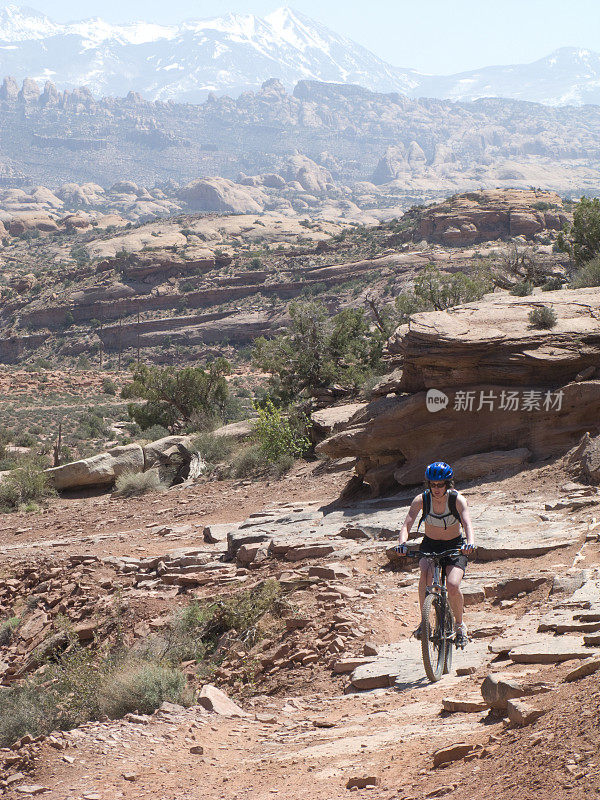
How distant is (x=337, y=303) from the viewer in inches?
3063

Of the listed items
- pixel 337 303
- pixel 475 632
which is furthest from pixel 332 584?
pixel 337 303

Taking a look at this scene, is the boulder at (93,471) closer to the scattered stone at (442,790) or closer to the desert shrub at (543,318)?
the desert shrub at (543,318)

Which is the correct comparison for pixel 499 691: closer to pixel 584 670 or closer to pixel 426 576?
pixel 584 670

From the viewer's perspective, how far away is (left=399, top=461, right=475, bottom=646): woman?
630 centimetres

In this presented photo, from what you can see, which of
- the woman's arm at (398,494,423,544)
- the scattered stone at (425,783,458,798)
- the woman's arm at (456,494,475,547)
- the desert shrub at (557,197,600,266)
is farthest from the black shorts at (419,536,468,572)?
the desert shrub at (557,197,600,266)

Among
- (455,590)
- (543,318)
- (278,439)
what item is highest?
(543,318)

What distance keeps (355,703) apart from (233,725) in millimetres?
1061

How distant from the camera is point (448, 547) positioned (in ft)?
21.2

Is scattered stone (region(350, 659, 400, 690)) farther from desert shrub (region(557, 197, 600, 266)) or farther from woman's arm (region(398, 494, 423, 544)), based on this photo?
desert shrub (region(557, 197, 600, 266))

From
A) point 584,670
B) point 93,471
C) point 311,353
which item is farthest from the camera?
point 311,353

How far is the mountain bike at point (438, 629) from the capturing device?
6125 mm

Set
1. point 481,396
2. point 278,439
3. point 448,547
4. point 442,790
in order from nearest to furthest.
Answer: point 442,790, point 448,547, point 481,396, point 278,439

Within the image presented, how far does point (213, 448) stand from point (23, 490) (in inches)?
212

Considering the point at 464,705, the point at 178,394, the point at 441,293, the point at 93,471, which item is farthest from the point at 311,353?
the point at 464,705
